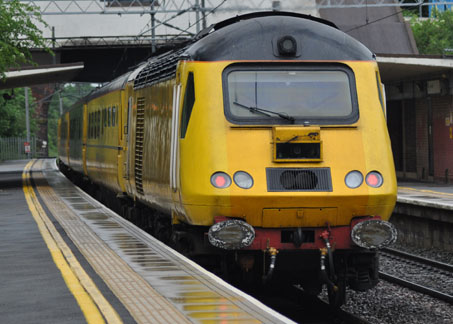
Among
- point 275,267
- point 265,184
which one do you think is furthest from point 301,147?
point 275,267

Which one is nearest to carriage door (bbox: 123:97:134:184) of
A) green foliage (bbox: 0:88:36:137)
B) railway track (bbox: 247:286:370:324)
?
railway track (bbox: 247:286:370:324)

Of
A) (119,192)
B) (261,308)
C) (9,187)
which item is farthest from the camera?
(9,187)

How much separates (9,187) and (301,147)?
20.4 metres

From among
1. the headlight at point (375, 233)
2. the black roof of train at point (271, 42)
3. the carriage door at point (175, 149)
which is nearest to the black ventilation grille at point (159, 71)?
the carriage door at point (175, 149)

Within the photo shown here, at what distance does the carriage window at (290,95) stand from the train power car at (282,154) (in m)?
0.01

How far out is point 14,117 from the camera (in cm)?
6706

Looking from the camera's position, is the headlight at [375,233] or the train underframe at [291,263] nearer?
the headlight at [375,233]

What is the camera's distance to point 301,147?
32.0 ft

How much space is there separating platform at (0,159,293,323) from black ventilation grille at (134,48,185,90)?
2.20m

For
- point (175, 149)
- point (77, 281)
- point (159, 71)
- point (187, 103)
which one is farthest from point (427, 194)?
point (77, 281)

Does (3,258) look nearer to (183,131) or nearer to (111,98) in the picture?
(183,131)

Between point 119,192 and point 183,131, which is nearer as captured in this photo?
point 183,131

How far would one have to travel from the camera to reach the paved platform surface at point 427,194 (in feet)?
61.5

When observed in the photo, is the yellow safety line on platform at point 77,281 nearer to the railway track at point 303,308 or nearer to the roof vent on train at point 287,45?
the railway track at point 303,308
